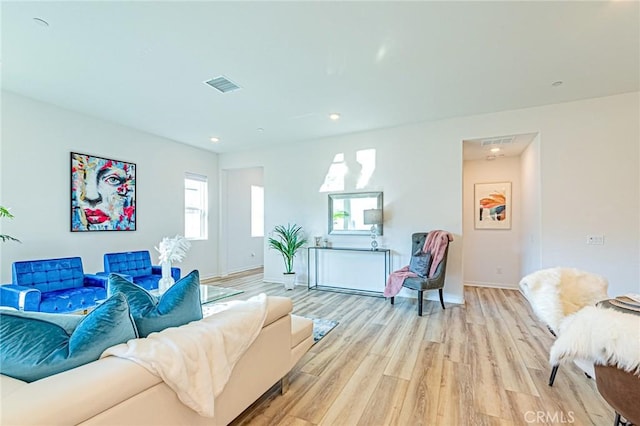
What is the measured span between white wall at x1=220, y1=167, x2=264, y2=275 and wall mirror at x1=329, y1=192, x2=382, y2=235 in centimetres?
250

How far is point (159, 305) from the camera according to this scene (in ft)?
4.85

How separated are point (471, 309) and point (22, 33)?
569 centimetres

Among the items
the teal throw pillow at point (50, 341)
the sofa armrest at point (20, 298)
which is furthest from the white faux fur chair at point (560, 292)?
the sofa armrest at point (20, 298)

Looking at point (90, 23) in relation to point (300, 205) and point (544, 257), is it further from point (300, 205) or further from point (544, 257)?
point (544, 257)

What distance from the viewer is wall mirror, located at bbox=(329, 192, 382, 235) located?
499 centimetres

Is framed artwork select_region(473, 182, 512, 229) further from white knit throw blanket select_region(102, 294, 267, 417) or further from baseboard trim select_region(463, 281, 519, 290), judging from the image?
white knit throw blanket select_region(102, 294, 267, 417)

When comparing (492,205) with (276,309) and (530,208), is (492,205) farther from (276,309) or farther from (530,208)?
(276,309)

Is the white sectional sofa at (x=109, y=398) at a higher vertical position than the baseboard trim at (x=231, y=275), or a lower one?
higher

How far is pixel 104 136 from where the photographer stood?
4.44 m

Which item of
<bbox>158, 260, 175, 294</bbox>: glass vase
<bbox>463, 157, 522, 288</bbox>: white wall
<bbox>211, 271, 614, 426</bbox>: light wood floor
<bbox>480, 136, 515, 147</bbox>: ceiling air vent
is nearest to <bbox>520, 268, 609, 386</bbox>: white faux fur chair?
<bbox>211, 271, 614, 426</bbox>: light wood floor

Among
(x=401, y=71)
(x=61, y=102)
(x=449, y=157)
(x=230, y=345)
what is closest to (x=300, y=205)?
(x=449, y=157)

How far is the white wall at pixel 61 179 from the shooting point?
11.6 feet

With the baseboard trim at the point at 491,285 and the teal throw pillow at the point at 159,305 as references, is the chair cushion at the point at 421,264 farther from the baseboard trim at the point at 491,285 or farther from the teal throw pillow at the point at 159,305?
the teal throw pillow at the point at 159,305

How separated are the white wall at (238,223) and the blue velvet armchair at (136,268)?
2.22 m
